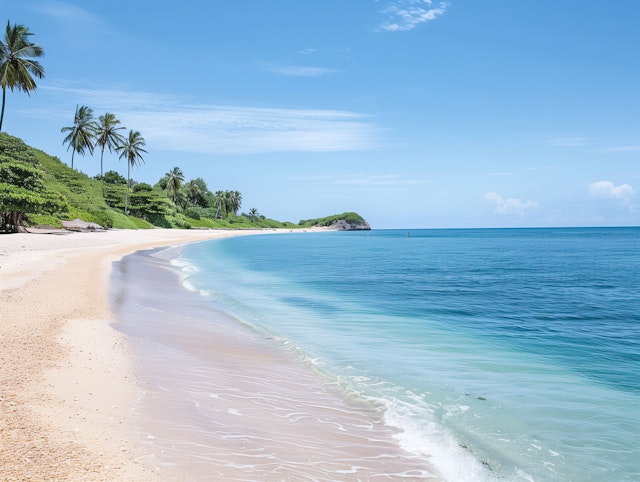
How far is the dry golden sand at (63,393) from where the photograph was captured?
4020mm

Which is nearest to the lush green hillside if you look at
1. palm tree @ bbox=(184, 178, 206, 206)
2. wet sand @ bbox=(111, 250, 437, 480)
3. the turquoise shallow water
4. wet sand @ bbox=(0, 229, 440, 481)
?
palm tree @ bbox=(184, 178, 206, 206)

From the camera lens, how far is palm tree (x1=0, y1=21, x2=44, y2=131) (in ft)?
150

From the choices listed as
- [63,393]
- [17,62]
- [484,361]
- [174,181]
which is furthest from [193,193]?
[63,393]

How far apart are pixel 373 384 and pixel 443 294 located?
13.1m

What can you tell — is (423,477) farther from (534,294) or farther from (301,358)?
(534,294)

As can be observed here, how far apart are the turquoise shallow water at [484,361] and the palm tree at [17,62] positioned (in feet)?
132

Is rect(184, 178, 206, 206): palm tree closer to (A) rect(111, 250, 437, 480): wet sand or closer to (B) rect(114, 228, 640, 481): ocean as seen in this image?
(B) rect(114, 228, 640, 481): ocean

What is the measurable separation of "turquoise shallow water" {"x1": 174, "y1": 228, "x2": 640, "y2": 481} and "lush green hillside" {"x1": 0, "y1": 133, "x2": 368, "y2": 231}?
86.5 ft

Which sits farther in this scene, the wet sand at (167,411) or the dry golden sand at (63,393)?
the wet sand at (167,411)

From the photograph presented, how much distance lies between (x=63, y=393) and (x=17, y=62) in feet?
181

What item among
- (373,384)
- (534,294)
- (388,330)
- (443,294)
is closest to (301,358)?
(373,384)

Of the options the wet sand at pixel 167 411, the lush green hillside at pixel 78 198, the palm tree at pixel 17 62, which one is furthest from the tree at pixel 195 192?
the wet sand at pixel 167 411

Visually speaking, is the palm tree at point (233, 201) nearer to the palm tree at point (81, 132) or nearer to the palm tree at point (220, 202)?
the palm tree at point (220, 202)

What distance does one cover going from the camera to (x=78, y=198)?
6297cm
